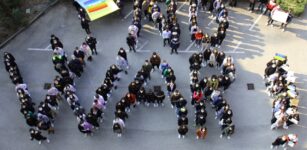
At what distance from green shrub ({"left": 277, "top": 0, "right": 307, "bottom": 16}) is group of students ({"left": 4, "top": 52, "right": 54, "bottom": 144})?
14262mm

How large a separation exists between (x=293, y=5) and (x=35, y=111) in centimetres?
1599

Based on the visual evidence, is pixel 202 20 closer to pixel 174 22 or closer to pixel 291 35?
pixel 174 22

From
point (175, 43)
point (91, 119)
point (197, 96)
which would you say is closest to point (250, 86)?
point (197, 96)

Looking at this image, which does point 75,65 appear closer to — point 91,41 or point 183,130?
point 91,41

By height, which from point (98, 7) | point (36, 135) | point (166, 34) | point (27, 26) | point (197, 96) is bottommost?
point (36, 135)

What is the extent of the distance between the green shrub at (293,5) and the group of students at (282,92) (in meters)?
4.24

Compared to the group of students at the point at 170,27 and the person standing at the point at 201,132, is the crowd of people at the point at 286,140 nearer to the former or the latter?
the person standing at the point at 201,132

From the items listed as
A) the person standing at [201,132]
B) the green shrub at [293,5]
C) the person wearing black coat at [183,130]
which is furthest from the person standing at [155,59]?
the green shrub at [293,5]

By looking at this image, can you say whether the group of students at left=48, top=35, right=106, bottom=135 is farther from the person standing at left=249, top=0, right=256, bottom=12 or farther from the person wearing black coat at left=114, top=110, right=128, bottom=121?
the person standing at left=249, top=0, right=256, bottom=12

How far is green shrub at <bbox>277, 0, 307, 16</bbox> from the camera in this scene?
25562 millimetres

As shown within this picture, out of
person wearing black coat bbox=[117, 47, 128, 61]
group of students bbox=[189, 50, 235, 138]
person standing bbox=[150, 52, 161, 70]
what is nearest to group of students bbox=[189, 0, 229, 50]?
group of students bbox=[189, 50, 235, 138]

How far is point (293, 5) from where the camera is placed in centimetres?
2564

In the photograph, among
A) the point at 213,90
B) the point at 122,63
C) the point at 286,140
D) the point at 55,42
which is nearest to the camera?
the point at 286,140

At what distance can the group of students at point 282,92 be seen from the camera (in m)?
20.6
